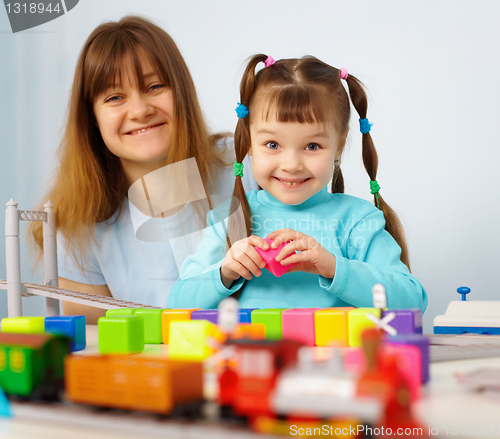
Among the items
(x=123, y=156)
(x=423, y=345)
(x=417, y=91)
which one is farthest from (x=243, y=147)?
(x=417, y=91)

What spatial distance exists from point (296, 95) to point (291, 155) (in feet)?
0.37

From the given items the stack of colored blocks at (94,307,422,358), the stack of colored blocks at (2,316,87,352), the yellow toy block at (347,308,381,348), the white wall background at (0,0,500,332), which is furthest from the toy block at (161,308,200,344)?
the white wall background at (0,0,500,332)

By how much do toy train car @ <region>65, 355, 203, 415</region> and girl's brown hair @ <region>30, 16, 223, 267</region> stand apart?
929 mm

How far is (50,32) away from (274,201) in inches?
54.0

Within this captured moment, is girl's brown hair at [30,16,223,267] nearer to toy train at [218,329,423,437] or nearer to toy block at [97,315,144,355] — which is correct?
toy block at [97,315,144,355]

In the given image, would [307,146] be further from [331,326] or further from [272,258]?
[331,326]

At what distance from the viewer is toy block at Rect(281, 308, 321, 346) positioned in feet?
2.13

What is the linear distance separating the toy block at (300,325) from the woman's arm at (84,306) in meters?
0.81

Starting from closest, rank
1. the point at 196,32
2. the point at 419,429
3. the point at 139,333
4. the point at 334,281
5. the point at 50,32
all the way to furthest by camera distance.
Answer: the point at 419,429 < the point at 139,333 < the point at 334,281 < the point at 196,32 < the point at 50,32

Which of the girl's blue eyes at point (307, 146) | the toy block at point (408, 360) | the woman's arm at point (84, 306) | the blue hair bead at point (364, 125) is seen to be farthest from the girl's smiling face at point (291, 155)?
the woman's arm at point (84, 306)

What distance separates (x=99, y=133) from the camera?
133 centimetres

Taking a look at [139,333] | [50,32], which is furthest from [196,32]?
[139,333]

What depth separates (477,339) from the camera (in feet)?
2.10

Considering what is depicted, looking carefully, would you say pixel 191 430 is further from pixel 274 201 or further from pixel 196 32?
pixel 196 32
